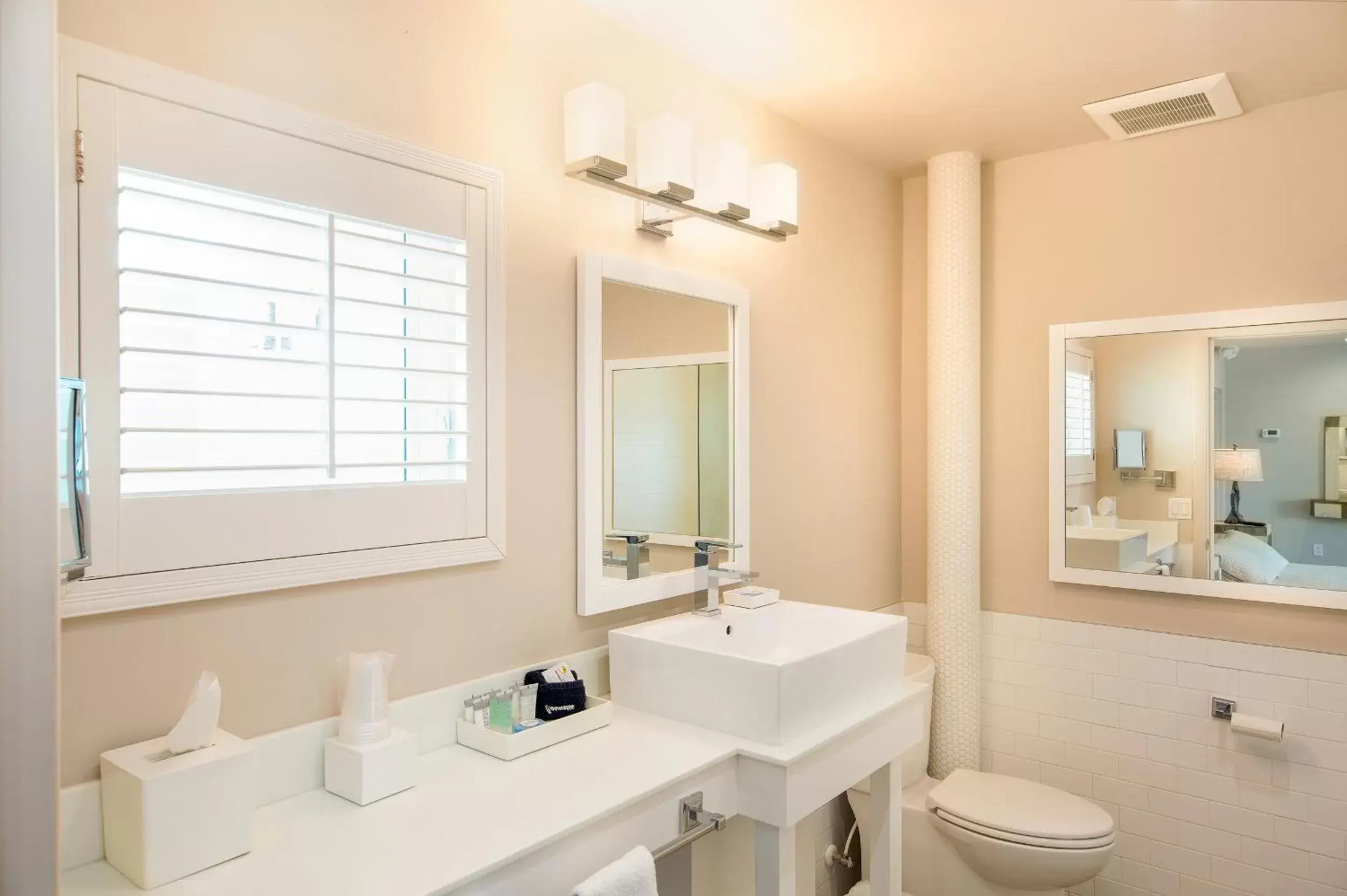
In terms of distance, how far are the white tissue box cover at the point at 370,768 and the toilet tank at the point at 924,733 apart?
1631 mm

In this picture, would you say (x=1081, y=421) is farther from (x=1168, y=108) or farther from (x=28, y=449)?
(x=28, y=449)

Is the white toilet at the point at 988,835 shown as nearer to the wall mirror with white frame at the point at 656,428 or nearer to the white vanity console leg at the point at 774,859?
the white vanity console leg at the point at 774,859

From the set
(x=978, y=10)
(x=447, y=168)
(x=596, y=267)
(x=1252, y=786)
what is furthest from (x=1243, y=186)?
(x=447, y=168)

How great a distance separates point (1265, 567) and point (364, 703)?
257cm

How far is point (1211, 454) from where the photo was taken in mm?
2656

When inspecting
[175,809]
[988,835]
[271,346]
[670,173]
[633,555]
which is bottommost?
[988,835]


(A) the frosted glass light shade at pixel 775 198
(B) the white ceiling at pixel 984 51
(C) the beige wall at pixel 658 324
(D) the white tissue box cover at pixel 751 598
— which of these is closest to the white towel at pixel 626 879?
(D) the white tissue box cover at pixel 751 598

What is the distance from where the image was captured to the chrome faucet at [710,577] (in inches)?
86.0

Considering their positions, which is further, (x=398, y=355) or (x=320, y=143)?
(x=398, y=355)

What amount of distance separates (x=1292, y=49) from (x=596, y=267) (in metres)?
1.90

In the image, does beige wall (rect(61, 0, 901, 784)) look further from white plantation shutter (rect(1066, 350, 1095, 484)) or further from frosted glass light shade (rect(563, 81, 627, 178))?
white plantation shutter (rect(1066, 350, 1095, 484))

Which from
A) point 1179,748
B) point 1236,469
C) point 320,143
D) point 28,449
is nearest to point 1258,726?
point 1179,748

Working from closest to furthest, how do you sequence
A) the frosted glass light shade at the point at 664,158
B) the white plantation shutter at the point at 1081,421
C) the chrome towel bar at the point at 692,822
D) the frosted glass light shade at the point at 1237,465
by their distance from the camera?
1. the chrome towel bar at the point at 692,822
2. the frosted glass light shade at the point at 664,158
3. the frosted glass light shade at the point at 1237,465
4. the white plantation shutter at the point at 1081,421

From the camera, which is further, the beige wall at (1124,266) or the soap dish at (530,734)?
the beige wall at (1124,266)
